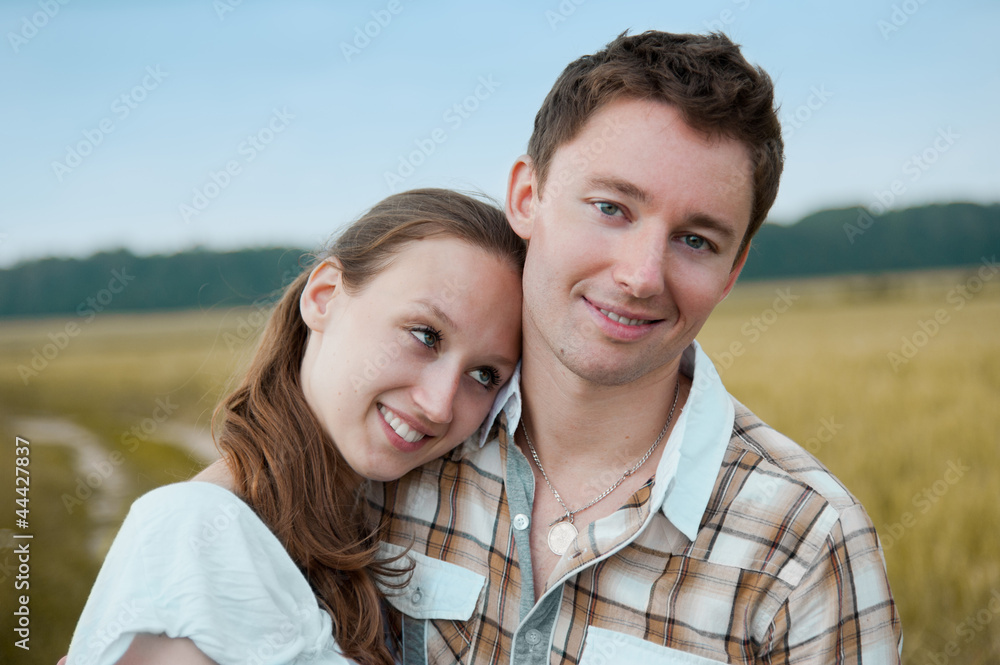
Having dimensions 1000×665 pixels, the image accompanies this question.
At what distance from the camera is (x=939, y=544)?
13.3 ft

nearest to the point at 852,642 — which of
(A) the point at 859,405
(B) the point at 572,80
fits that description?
(B) the point at 572,80

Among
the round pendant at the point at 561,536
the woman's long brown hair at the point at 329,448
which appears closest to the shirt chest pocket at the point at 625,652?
the round pendant at the point at 561,536

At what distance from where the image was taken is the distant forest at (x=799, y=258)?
1055 cm

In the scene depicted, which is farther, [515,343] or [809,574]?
[515,343]

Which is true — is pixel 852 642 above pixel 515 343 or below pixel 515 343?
below

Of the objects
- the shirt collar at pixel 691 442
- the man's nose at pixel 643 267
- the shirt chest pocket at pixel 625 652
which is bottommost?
the shirt chest pocket at pixel 625 652

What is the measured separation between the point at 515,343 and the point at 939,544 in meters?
3.26

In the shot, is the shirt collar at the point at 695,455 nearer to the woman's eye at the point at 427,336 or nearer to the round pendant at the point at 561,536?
the round pendant at the point at 561,536

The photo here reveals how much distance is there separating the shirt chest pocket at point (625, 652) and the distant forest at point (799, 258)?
27.9ft

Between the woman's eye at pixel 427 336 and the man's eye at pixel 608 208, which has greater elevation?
the man's eye at pixel 608 208

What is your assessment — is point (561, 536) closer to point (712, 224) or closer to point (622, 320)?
point (622, 320)

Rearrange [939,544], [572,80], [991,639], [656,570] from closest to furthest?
[656,570]
[572,80]
[991,639]
[939,544]

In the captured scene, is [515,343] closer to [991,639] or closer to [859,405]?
[991,639]

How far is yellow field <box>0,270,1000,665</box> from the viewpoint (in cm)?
385
